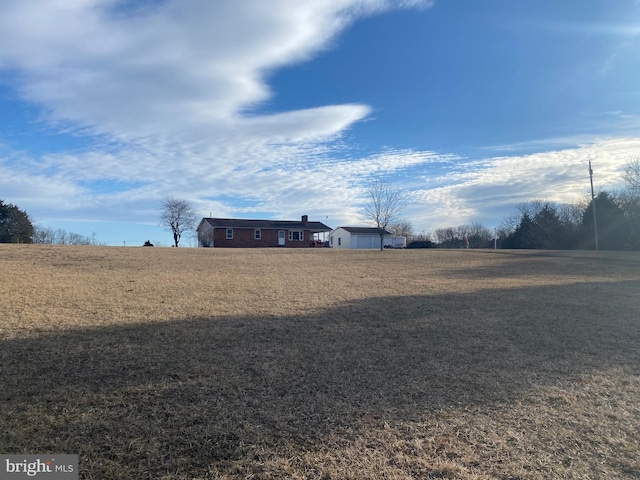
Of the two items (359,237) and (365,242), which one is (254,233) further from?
(365,242)

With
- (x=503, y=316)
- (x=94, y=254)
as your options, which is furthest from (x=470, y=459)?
(x=94, y=254)

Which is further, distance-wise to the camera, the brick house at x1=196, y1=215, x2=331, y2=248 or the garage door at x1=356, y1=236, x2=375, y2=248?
the garage door at x1=356, y1=236, x2=375, y2=248

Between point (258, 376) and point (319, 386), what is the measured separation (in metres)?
0.84

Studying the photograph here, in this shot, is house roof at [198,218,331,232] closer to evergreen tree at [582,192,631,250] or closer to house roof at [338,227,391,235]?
house roof at [338,227,391,235]

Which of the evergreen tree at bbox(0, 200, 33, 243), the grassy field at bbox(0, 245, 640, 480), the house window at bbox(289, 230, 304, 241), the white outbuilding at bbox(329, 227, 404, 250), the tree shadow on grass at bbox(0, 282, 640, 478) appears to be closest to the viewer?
the grassy field at bbox(0, 245, 640, 480)

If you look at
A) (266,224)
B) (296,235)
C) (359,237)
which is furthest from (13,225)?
(359,237)

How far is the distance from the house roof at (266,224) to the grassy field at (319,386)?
3726 cm

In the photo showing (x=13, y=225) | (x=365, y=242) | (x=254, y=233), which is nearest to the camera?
(x=13, y=225)

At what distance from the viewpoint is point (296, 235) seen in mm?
50938

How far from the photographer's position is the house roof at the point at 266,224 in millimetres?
47719

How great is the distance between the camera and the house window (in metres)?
50.4

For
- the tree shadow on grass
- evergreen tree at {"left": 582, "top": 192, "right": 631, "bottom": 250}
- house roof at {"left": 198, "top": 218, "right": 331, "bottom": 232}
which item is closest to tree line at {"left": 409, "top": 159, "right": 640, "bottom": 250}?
evergreen tree at {"left": 582, "top": 192, "right": 631, "bottom": 250}

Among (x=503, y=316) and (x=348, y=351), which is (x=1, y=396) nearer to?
(x=348, y=351)

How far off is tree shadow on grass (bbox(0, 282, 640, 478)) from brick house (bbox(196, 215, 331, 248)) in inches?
1561
